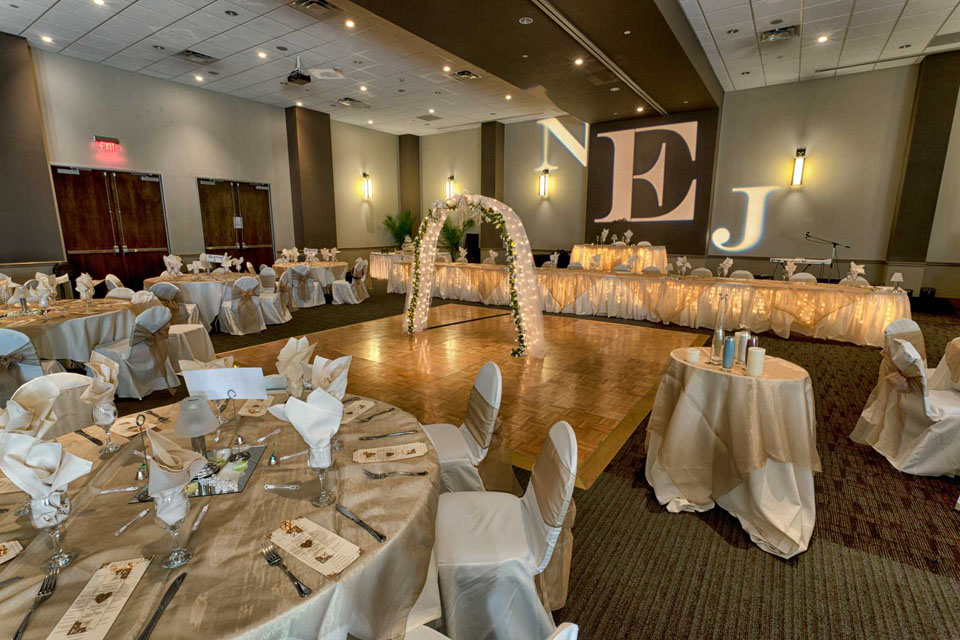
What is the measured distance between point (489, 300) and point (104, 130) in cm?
785

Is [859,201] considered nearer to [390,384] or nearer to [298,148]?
[390,384]

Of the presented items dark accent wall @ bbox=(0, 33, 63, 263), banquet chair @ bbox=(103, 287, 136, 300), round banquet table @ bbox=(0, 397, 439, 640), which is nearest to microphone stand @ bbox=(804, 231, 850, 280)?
round banquet table @ bbox=(0, 397, 439, 640)

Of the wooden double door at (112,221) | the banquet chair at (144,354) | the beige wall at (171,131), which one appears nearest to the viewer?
the banquet chair at (144,354)

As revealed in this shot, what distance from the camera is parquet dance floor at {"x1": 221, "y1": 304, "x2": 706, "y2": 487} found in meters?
3.44

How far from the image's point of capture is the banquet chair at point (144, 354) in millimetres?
3838

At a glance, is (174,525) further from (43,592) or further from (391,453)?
(391,453)

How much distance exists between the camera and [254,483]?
134 centimetres

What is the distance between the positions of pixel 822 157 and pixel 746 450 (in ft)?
32.8

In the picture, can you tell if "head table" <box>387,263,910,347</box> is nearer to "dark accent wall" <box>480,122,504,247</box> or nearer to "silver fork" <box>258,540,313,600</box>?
"dark accent wall" <box>480,122,504,247</box>

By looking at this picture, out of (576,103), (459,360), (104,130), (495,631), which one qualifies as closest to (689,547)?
(495,631)

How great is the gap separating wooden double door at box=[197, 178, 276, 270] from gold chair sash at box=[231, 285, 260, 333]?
4573mm

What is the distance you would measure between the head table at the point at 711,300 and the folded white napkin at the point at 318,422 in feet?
15.0

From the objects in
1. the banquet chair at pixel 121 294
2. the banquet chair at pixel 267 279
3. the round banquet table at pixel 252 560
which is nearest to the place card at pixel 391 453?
the round banquet table at pixel 252 560

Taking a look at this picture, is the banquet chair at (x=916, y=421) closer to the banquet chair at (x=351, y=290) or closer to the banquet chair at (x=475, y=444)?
the banquet chair at (x=475, y=444)
